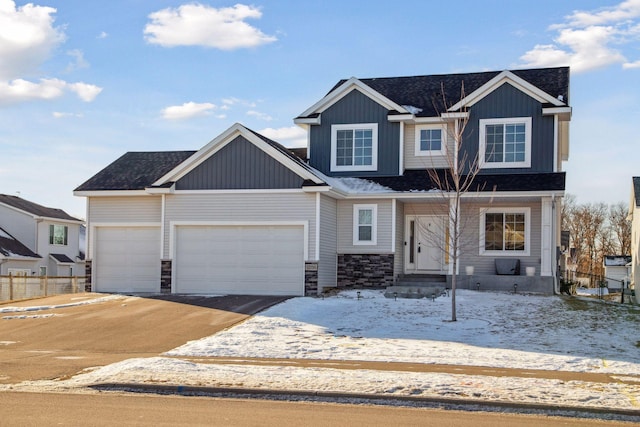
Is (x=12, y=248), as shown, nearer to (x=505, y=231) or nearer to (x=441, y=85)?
(x=441, y=85)

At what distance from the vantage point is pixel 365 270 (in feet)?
85.6

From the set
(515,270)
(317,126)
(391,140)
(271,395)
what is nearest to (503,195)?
(515,270)

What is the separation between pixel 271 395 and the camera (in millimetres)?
11602

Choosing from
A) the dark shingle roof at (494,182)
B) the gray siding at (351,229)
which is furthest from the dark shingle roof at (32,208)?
the dark shingle roof at (494,182)

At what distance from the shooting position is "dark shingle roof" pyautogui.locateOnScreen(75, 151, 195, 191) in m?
27.2

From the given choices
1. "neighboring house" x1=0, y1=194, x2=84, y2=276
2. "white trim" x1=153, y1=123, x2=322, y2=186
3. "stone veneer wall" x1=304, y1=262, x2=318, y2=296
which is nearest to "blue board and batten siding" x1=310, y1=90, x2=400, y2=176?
"white trim" x1=153, y1=123, x2=322, y2=186

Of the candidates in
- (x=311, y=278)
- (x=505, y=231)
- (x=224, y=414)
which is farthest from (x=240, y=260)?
(x=224, y=414)

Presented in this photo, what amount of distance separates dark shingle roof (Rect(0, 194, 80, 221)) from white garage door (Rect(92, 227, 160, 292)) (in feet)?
77.4

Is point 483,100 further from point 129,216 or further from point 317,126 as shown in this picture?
point 129,216

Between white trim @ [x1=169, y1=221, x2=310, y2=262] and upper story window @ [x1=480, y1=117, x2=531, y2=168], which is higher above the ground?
upper story window @ [x1=480, y1=117, x2=531, y2=168]

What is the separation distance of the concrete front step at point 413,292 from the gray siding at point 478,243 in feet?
7.83

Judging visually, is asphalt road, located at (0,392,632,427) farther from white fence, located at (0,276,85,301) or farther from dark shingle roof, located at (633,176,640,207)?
dark shingle roof, located at (633,176,640,207)

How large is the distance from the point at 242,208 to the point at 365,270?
4.74 meters

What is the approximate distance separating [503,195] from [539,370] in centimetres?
1160
